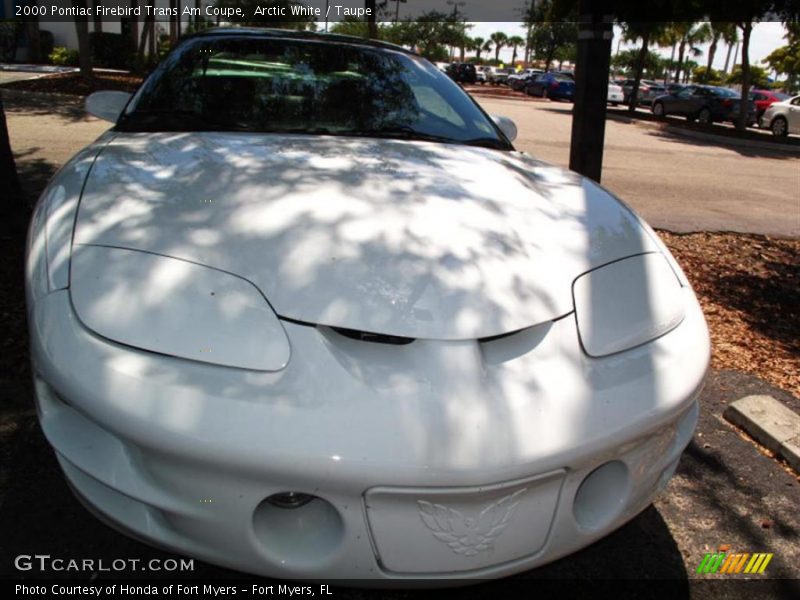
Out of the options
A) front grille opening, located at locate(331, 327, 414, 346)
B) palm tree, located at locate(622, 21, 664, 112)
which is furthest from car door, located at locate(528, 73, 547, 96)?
front grille opening, located at locate(331, 327, 414, 346)

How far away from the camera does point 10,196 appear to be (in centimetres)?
425

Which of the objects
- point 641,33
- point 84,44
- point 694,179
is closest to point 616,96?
point 641,33

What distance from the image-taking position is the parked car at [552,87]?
32344 millimetres

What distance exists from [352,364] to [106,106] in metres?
2.25

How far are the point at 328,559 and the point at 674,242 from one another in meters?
5.11

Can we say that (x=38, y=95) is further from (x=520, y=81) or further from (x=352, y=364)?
(x=520, y=81)

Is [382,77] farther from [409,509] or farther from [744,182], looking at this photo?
[744,182]

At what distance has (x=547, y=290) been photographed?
1.78 m

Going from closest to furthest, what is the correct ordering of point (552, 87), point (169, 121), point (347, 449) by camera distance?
point (347, 449) → point (169, 121) → point (552, 87)

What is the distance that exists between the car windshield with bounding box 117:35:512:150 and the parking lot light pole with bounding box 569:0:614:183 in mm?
1784

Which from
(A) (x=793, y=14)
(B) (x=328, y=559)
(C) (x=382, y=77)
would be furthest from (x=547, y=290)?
(A) (x=793, y=14)

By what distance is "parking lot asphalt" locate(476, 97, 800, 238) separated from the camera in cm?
694

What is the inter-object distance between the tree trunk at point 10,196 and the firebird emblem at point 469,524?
3867 mm

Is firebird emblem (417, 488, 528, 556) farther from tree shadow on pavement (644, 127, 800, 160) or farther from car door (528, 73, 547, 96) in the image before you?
car door (528, 73, 547, 96)
